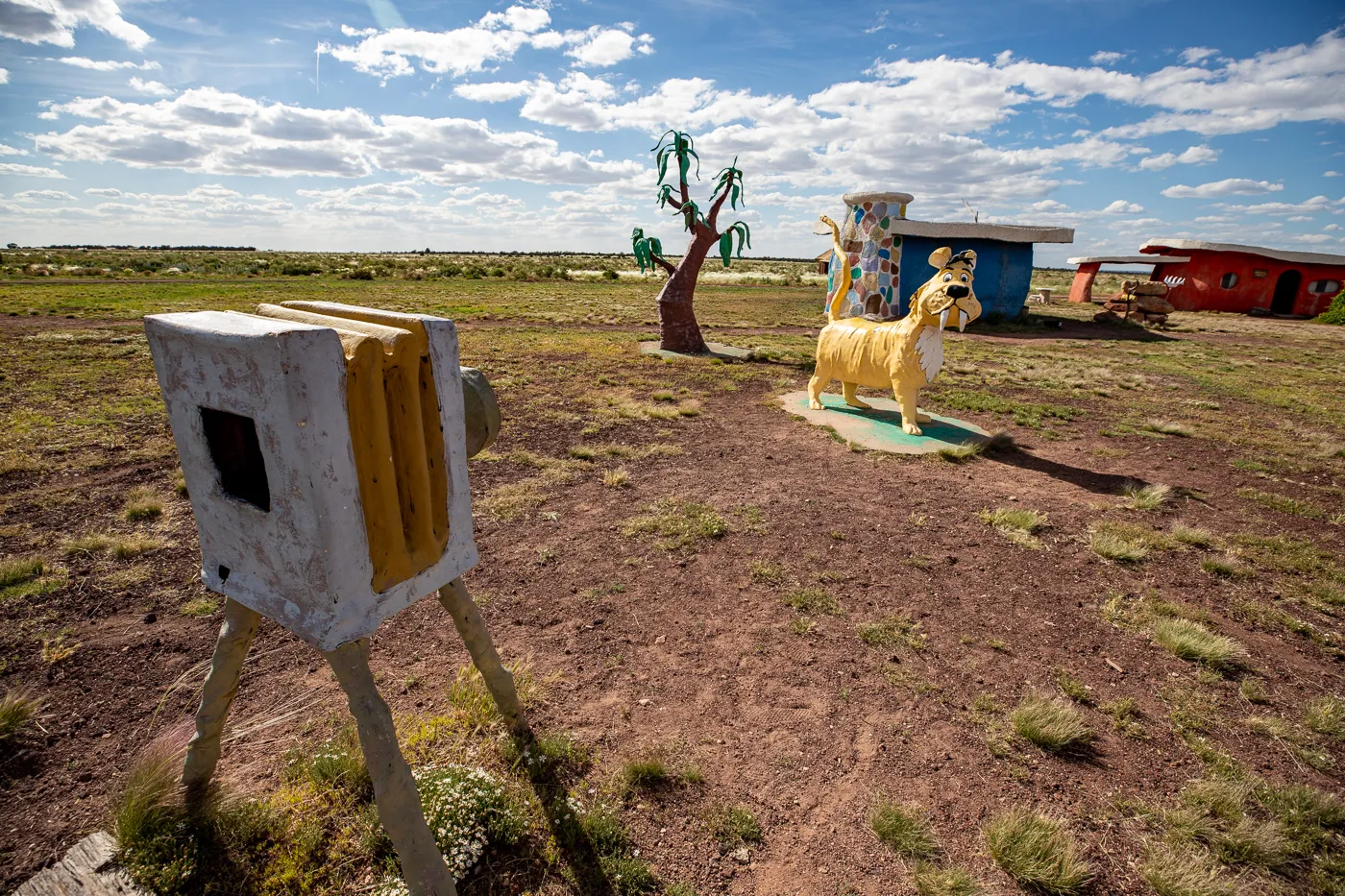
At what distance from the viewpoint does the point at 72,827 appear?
240cm

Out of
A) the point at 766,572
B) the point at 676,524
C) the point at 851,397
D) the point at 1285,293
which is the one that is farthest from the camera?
the point at 1285,293

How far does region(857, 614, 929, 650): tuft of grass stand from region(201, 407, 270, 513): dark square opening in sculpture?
3195 millimetres

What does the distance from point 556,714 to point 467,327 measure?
1626 cm

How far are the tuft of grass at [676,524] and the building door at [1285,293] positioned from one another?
32.7 meters

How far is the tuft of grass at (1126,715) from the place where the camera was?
3.06 meters

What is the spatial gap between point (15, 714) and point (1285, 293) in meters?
37.9

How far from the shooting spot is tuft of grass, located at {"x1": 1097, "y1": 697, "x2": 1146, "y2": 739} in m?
3.06

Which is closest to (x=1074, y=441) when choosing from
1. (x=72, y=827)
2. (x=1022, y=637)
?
(x=1022, y=637)

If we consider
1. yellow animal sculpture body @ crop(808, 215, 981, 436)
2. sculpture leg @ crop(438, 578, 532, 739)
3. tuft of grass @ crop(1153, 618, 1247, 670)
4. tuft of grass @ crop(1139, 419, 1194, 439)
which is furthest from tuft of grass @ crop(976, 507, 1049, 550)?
tuft of grass @ crop(1139, 419, 1194, 439)

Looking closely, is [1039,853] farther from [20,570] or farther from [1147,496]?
[20,570]

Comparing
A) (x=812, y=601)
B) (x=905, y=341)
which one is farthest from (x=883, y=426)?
(x=812, y=601)

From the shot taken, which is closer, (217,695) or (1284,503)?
(217,695)

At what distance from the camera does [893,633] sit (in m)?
3.80

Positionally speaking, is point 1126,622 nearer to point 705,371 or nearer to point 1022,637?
point 1022,637
